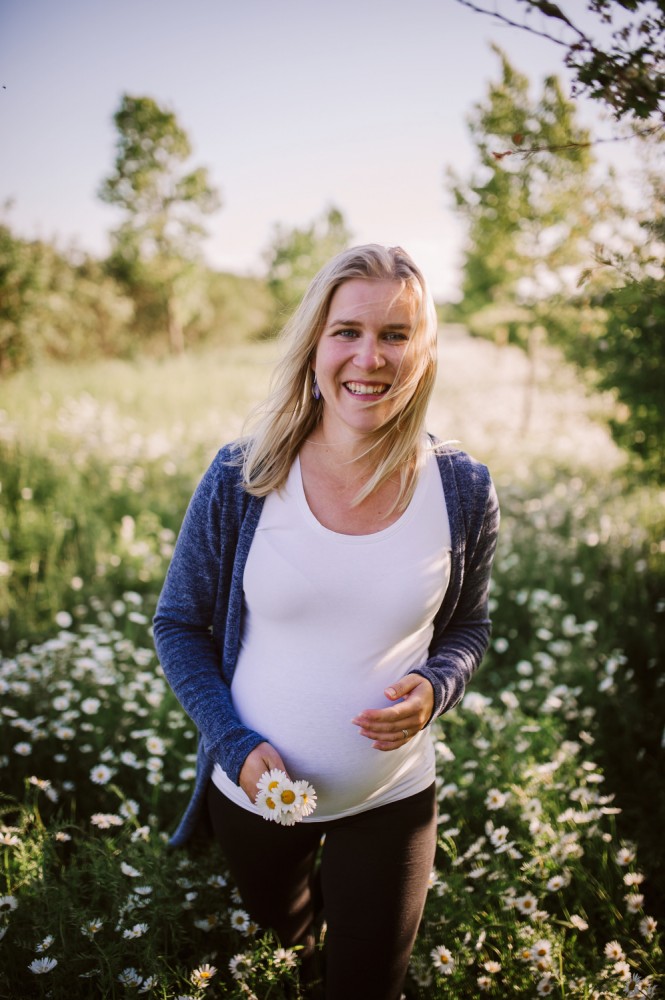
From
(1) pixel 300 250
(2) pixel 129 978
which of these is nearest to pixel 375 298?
(2) pixel 129 978

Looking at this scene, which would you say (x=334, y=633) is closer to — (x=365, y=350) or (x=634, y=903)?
(x=365, y=350)

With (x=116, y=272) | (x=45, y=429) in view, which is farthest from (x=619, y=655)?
(x=116, y=272)

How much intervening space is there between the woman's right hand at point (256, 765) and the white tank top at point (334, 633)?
0.24ft

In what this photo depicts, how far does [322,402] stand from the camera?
1.90 meters

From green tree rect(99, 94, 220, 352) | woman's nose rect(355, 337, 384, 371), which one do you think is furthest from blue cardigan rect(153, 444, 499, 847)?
green tree rect(99, 94, 220, 352)

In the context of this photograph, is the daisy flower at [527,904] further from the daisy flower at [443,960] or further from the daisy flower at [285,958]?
the daisy flower at [285,958]

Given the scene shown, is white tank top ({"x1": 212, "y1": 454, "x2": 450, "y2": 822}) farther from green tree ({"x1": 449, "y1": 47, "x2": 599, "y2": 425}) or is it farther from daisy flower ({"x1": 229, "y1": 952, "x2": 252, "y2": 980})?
green tree ({"x1": 449, "y1": 47, "x2": 599, "y2": 425})

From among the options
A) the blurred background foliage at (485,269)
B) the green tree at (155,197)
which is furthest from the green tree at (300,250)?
the green tree at (155,197)

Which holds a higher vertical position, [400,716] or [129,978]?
[400,716]

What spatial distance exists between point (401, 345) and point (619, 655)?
2529mm

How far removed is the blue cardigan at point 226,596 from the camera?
1681 mm

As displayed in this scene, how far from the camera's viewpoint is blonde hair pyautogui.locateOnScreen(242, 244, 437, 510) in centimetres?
169

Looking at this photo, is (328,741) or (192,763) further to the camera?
(192,763)

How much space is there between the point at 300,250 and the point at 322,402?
30300mm
